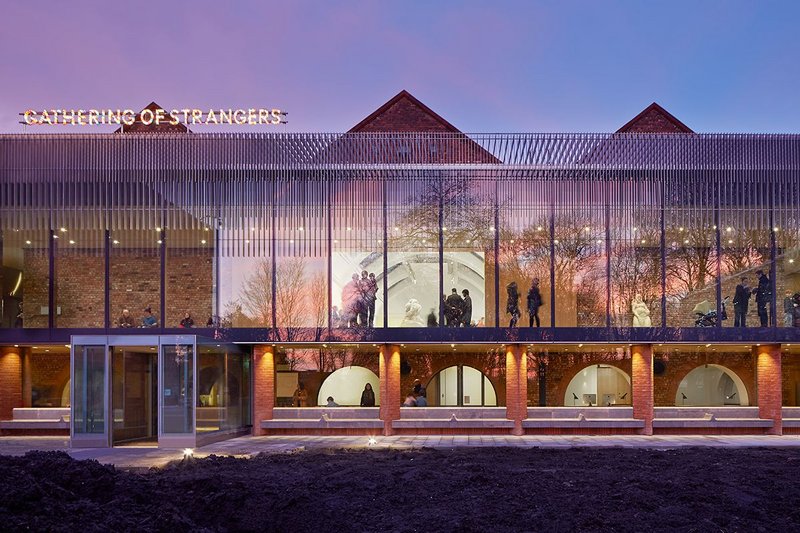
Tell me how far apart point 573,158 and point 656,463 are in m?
11.9

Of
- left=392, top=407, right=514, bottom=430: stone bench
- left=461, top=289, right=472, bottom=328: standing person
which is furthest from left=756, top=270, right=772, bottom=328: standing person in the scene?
left=461, top=289, right=472, bottom=328: standing person

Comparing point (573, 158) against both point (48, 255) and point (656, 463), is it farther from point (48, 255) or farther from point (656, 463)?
point (48, 255)

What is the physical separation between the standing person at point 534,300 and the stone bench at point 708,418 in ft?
16.8

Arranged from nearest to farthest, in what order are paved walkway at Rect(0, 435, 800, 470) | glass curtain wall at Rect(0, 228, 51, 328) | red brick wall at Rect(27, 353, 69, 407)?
1. paved walkway at Rect(0, 435, 800, 470)
2. glass curtain wall at Rect(0, 228, 51, 328)
3. red brick wall at Rect(27, 353, 69, 407)

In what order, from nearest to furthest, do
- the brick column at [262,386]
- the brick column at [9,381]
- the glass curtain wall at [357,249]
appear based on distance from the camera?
the glass curtain wall at [357,249] < the brick column at [262,386] < the brick column at [9,381]

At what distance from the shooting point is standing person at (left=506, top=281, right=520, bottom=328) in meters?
26.7

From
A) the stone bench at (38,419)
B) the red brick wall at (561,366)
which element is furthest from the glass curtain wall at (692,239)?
the stone bench at (38,419)

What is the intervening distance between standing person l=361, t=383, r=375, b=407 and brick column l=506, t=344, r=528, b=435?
4565mm

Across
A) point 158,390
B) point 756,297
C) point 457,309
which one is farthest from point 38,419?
point 756,297

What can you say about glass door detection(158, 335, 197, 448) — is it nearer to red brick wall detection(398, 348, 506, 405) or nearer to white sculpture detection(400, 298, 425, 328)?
white sculpture detection(400, 298, 425, 328)

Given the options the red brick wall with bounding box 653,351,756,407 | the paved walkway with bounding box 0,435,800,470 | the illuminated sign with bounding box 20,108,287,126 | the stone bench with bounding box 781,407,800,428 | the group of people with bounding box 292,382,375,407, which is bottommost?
the paved walkway with bounding box 0,435,800,470

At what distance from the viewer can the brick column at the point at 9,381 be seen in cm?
2833

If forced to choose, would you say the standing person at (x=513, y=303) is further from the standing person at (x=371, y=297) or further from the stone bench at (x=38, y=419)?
the stone bench at (x=38, y=419)

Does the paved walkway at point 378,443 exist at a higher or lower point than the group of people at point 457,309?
lower
